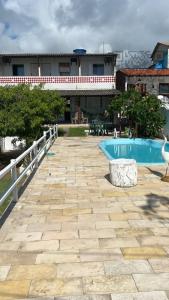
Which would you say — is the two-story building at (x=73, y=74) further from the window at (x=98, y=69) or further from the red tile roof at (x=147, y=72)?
the red tile roof at (x=147, y=72)

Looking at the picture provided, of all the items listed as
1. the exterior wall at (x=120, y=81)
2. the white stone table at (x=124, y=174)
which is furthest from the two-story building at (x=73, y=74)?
the white stone table at (x=124, y=174)

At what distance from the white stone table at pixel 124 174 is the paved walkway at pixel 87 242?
0.22m

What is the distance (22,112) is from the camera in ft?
60.0

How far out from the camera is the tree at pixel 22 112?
17828 millimetres

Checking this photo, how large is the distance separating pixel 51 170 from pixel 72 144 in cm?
788

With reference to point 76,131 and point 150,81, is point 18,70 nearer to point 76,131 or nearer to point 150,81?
point 76,131

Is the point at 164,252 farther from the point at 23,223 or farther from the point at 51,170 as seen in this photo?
the point at 51,170

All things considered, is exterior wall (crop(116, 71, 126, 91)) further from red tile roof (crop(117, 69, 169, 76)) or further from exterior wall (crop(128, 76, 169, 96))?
exterior wall (crop(128, 76, 169, 96))

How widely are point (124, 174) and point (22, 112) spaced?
404 inches

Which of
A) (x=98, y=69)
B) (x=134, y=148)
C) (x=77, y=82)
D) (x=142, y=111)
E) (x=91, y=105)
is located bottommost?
(x=134, y=148)

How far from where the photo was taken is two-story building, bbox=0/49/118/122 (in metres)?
30.4

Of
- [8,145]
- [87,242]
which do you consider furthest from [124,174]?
[8,145]

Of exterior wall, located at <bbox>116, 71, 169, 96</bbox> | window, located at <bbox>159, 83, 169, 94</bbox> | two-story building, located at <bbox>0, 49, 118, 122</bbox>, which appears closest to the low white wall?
two-story building, located at <bbox>0, 49, 118, 122</bbox>

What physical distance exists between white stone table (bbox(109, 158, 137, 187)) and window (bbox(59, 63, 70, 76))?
25.1m
